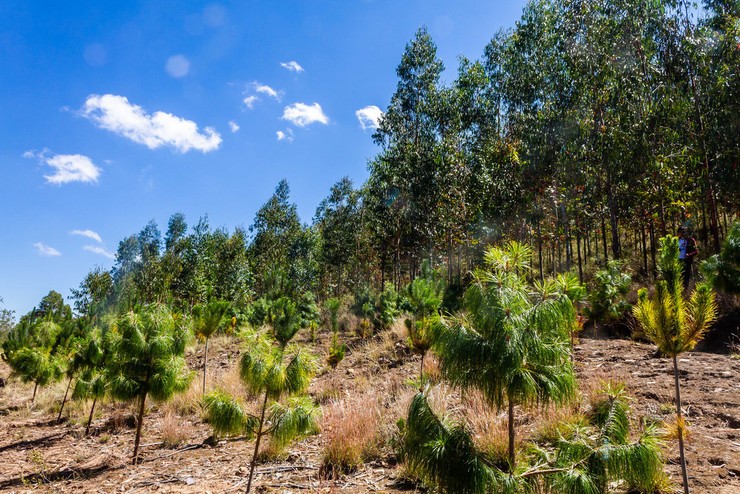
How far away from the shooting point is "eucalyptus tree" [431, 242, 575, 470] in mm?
2881

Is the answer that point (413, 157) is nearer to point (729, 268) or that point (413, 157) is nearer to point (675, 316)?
point (729, 268)

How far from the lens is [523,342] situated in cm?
289

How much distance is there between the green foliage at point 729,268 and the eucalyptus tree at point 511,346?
7.22 metres

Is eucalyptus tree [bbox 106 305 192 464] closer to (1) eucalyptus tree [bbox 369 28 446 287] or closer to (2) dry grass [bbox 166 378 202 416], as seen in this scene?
(2) dry grass [bbox 166 378 202 416]

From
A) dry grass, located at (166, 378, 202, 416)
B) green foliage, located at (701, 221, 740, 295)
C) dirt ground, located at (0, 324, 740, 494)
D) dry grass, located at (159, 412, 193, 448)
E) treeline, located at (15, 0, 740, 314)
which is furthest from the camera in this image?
treeline, located at (15, 0, 740, 314)

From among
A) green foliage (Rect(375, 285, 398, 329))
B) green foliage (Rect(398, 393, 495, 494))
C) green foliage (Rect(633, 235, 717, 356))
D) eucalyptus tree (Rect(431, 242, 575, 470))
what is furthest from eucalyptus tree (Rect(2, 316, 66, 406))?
green foliage (Rect(633, 235, 717, 356))

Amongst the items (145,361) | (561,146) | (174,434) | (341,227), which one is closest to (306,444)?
(174,434)

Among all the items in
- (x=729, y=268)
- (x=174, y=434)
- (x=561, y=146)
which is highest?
(x=561, y=146)

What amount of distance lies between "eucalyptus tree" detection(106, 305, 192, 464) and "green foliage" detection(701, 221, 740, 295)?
10.2 metres

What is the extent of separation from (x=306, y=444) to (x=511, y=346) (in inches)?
187

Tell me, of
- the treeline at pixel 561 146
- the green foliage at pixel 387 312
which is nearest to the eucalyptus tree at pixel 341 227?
the treeline at pixel 561 146

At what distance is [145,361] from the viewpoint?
22.5 feet

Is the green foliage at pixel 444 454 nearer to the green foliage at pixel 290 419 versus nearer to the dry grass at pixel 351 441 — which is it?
the green foliage at pixel 290 419

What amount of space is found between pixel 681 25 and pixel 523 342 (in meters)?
16.7
